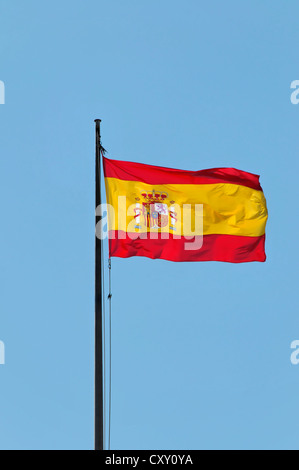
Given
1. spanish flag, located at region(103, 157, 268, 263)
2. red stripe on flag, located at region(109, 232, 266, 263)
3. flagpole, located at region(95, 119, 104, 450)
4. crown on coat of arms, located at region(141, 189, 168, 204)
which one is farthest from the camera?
crown on coat of arms, located at region(141, 189, 168, 204)

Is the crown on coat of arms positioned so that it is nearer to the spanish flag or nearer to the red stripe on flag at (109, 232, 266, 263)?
the spanish flag

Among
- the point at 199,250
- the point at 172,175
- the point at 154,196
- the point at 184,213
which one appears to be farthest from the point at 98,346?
the point at 172,175

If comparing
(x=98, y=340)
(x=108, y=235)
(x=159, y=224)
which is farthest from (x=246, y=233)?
(x=98, y=340)

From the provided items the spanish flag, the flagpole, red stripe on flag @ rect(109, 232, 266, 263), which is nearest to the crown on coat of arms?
the spanish flag

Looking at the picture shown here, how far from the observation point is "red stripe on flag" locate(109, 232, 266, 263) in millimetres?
20250

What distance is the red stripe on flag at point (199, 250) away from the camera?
20250mm

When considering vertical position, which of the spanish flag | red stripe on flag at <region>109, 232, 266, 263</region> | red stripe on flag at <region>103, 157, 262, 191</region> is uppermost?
red stripe on flag at <region>103, 157, 262, 191</region>

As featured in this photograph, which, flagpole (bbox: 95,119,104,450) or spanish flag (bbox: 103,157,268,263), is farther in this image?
spanish flag (bbox: 103,157,268,263)

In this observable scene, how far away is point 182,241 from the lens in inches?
846

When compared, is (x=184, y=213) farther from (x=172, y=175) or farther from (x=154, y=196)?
(x=172, y=175)

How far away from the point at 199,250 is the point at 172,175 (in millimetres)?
2213

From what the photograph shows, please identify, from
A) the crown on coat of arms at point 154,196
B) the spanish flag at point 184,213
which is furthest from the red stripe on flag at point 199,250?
the crown on coat of arms at point 154,196
